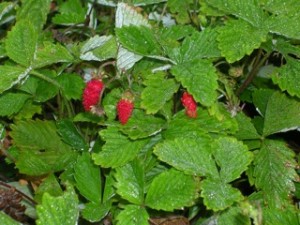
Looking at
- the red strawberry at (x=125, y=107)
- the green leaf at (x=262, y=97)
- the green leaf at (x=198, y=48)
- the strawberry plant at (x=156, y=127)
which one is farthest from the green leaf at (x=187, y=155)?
the green leaf at (x=262, y=97)

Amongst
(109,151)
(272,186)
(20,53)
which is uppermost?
(20,53)

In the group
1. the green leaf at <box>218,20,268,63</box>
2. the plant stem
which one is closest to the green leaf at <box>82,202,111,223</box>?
the green leaf at <box>218,20,268,63</box>

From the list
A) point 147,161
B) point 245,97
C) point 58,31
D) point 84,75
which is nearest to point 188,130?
point 147,161

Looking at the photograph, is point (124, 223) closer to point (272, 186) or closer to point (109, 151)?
point (109, 151)

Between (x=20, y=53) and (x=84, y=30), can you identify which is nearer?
(x=20, y=53)

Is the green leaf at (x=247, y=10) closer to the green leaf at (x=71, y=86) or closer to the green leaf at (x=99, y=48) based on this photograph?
the green leaf at (x=99, y=48)

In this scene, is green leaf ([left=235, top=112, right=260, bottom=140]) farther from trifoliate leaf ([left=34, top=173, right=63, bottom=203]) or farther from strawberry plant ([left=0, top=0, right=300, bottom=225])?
trifoliate leaf ([left=34, top=173, right=63, bottom=203])

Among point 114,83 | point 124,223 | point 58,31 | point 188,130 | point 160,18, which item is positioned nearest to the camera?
point 124,223
